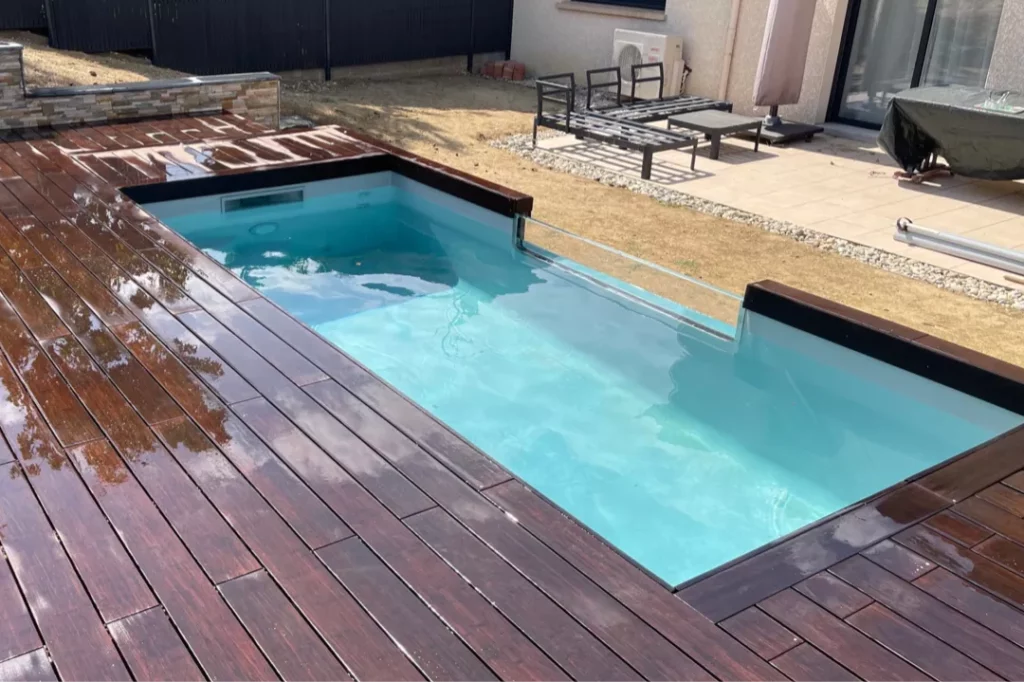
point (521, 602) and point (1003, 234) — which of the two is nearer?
point (521, 602)

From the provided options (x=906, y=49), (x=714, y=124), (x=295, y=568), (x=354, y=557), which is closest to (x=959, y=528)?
(x=354, y=557)

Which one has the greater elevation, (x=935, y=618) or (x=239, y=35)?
(x=239, y=35)

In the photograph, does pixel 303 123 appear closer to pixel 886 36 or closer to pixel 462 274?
pixel 462 274

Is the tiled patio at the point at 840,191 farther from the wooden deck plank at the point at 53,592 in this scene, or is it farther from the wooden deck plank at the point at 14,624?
the wooden deck plank at the point at 14,624

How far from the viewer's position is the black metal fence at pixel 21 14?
10.1 meters

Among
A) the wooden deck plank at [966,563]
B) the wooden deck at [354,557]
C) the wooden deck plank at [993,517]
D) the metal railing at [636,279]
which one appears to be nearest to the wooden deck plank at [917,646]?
the wooden deck at [354,557]

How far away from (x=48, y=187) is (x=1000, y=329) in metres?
6.27

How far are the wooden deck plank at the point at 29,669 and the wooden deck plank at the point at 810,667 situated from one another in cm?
183

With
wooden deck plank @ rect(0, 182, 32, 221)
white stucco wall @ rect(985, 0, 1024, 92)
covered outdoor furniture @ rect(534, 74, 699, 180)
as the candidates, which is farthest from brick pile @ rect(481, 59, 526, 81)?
wooden deck plank @ rect(0, 182, 32, 221)

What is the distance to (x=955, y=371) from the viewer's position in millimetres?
4383

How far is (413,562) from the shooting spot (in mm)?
2666

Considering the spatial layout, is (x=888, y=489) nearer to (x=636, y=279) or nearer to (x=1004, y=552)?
(x=1004, y=552)

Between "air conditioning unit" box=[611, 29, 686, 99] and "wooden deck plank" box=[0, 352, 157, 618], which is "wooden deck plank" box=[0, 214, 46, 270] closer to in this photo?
"wooden deck plank" box=[0, 352, 157, 618]

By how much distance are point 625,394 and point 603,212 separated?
269cm
